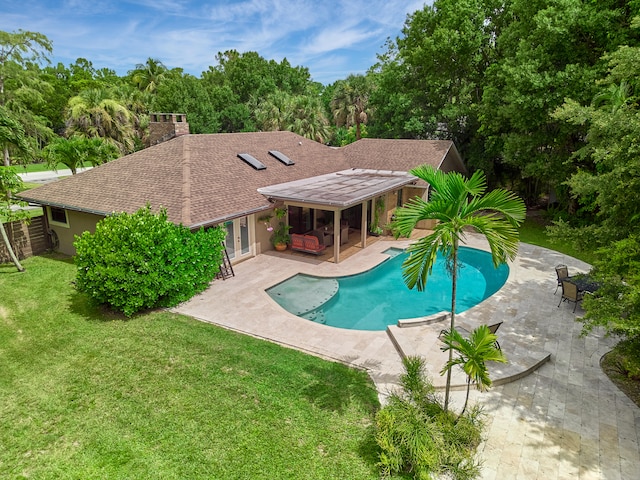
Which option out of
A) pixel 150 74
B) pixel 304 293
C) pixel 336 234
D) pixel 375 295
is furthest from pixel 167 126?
pixel 150 74

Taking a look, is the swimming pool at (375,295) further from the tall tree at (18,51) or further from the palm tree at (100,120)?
the tall tree at (18,51)

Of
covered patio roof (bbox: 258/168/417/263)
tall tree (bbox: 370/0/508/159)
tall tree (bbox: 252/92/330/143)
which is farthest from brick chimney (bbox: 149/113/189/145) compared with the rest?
tall tree (bbox: 252/92/330/143)

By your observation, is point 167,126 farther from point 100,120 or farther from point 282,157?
point 100,120

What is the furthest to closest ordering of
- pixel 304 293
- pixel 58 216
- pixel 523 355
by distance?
pixel 58 216 → pixel 304 293 → pixel 523 355

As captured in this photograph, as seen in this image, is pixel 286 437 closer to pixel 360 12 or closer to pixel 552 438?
pixel 552 438

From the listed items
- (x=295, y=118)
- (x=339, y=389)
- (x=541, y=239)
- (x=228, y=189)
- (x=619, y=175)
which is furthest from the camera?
(x=295, y=118)

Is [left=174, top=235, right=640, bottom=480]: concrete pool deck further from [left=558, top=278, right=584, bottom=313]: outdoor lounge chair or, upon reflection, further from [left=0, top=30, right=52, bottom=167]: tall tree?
[left=0, top=30, right=52, bottom=167]: tall tree

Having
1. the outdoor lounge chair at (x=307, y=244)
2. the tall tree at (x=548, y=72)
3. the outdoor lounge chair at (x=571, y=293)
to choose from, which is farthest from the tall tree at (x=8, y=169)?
the tall tree at (x=548, y=72)
